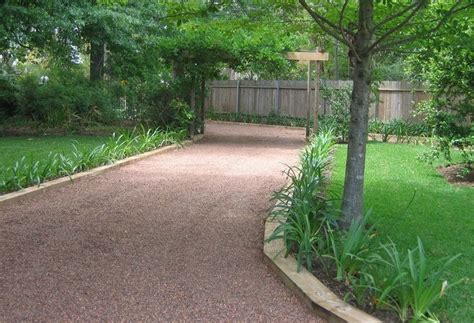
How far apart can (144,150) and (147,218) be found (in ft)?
19.4

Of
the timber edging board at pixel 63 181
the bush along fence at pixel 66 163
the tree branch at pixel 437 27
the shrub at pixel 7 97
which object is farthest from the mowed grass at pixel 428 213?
the shrub at pixel 7 97

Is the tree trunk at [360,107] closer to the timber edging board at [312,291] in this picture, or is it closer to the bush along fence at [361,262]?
the bush along fence at [361,262]

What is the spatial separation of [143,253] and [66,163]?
4.36 m

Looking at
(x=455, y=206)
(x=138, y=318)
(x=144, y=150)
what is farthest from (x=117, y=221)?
(x=144, y=150)

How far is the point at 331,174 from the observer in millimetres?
9750

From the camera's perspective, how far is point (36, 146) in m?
12.8

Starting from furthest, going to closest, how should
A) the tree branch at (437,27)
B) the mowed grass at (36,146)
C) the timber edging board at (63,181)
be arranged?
the mowed grass at (36,146), the timber edging board at (63,181), the tree branch at (437,27)

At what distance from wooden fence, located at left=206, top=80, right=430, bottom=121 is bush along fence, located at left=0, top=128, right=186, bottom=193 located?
27.9ft

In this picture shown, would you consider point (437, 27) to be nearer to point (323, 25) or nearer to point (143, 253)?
point (323, 25)

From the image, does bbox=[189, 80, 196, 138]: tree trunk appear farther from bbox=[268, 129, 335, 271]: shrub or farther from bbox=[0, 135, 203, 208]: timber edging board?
bbox=[268, 129, 335, 271]: shrub

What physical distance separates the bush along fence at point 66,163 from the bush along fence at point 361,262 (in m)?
3.81

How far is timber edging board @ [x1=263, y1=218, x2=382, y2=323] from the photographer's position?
3.74 m

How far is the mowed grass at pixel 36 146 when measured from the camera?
10.7 metres

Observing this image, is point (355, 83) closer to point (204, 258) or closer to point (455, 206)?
point (204, 258)
